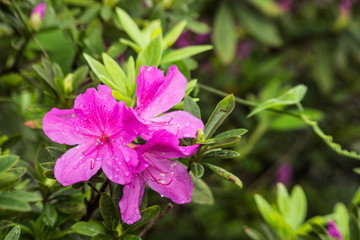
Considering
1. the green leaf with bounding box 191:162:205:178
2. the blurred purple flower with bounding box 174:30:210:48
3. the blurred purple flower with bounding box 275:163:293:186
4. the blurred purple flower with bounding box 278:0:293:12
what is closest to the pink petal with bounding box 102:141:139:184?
the green leaf with bounding box 191:162:205:178

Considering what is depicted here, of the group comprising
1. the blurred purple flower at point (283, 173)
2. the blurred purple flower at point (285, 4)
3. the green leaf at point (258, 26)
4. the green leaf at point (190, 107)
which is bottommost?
the blurred purple flower at point (283, 173)

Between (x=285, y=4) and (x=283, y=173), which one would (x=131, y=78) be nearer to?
(x=283, y=173)

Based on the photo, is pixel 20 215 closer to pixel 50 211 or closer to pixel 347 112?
pixel 50 211

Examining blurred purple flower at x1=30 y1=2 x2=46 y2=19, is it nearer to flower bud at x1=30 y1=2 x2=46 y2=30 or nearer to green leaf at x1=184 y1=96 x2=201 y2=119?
flower bud at x1=30 y1=2 x2=46 y2=30

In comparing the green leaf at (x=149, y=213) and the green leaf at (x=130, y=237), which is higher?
the green leaf at (x=149, y=213)

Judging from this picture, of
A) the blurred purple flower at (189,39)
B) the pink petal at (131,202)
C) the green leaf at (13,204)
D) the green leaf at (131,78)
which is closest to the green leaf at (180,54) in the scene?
the green leaf at (131,78)

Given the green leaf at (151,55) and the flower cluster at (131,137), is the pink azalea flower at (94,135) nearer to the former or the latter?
the flower cluster at (131,137)

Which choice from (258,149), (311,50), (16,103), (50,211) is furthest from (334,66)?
(50,211)

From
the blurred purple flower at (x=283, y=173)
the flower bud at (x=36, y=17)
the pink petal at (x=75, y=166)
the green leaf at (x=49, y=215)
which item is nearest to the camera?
the pink petal at (x=75, y=166)
